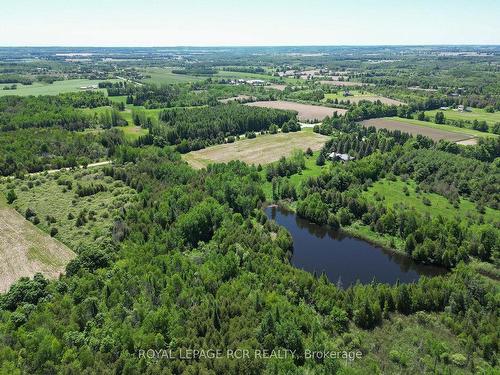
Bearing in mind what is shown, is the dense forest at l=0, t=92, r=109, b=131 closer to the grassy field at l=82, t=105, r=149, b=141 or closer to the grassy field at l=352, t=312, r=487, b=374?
the grassy field at l=82, t=105, r=149, b=141

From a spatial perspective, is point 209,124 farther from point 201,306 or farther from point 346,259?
point 201,306

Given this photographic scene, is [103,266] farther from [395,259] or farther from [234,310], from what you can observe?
[395,259]

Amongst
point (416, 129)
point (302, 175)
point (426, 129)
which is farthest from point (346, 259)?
point (426, 129)

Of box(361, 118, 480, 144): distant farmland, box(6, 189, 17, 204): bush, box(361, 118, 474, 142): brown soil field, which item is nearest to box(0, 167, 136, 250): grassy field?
box(6, 189, 17, 204): bush

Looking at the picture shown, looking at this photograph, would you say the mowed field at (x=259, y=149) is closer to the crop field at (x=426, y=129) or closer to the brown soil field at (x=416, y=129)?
the brown soil field at (x=416, y=129)

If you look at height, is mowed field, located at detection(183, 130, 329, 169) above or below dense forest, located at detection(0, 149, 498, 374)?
below

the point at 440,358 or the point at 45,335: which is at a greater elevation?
the point at 45,335

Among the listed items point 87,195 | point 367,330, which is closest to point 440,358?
point 367,330
